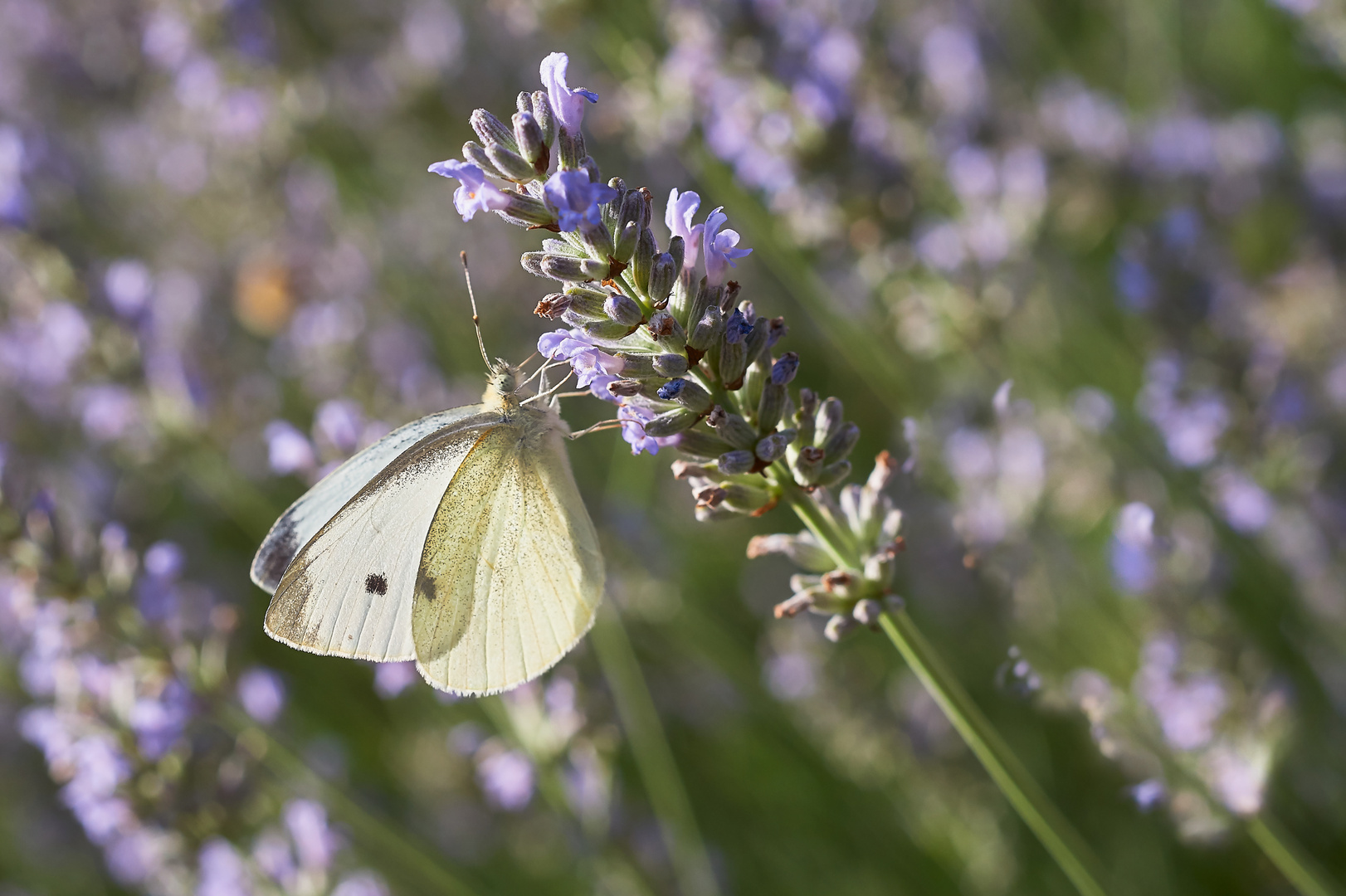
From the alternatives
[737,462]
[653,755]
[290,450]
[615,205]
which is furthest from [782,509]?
[615,205]

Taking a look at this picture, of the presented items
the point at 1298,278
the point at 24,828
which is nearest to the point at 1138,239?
the point at 1298,278

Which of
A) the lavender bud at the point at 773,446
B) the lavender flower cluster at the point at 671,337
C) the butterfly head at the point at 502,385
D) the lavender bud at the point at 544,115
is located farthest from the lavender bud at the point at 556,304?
the butterfly head at the point at 502,385

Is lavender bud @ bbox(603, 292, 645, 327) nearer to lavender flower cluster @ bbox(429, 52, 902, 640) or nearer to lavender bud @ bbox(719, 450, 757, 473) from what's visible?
lavender flower cluster @ bbox(429, 52, 902, 640)

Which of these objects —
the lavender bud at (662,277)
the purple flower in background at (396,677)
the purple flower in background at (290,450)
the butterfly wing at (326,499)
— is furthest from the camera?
the purple flower in background at (290,450)

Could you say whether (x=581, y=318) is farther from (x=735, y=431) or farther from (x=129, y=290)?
(x=129, y=290)

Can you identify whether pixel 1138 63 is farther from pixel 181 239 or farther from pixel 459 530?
pixel 181 239

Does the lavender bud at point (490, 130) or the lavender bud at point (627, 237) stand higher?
the lavender bud at point (490, 130)

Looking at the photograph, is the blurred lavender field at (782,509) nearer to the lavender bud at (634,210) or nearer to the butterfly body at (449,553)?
the butterfly body at (449,553)
